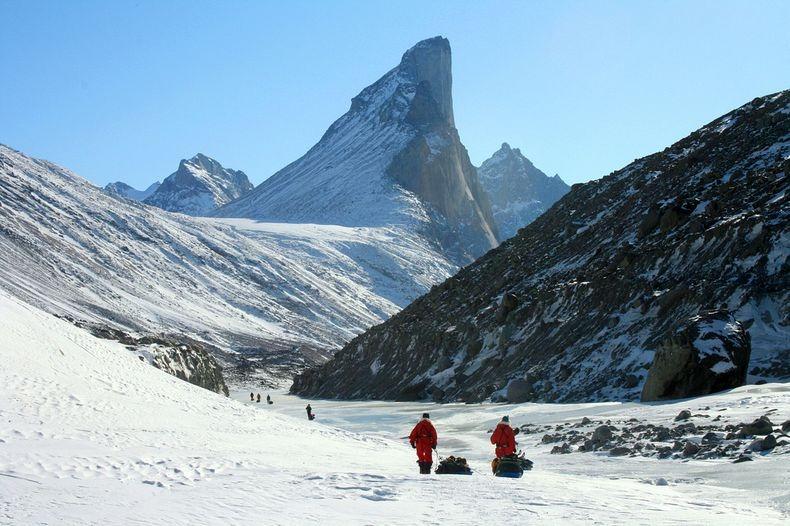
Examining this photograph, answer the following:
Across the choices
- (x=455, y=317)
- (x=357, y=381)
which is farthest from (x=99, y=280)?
(x=455, y=317)

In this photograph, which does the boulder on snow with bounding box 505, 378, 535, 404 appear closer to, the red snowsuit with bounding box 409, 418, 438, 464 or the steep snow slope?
the red snowsuit with bounding box 409, 418, 438, 464

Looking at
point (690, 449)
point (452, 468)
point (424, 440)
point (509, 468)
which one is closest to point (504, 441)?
point (509, 468)

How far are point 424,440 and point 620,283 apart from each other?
2529cm

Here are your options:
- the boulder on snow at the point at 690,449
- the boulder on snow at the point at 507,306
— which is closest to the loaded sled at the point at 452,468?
the boulder on snow at the point at 690,449

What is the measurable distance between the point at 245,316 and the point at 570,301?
130m

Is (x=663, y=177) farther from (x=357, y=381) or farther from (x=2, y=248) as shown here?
(x=2, y=248)

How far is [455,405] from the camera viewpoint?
133ft

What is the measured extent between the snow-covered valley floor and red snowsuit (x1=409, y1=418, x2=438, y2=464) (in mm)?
681

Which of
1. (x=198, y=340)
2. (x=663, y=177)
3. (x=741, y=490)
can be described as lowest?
(x=741, y=490)

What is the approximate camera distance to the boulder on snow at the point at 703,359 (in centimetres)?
2677

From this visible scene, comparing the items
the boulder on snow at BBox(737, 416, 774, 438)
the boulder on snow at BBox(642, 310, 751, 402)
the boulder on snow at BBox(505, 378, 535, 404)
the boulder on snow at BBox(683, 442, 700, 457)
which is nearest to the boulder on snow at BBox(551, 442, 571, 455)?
the boulder on snow at BBox(683, 442, 700, 457)

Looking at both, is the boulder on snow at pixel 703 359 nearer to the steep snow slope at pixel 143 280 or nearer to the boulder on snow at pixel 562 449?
the boulder on snow at pixel 562 449

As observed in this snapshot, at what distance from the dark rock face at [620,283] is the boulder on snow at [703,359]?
1799 millimetres

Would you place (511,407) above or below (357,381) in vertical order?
below
